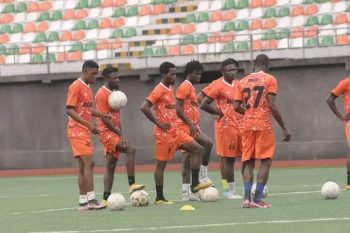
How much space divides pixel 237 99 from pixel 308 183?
19.8 ft

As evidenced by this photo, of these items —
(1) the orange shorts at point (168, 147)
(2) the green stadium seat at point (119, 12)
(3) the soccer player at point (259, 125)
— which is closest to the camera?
(3) the soccer player at point (259, 125)

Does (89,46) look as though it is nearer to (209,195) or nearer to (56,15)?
(56,15)

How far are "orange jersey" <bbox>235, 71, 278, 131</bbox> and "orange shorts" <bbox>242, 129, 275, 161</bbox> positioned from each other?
0.08 meters

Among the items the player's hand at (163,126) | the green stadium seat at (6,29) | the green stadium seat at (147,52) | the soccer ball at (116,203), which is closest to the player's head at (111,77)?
the player's hand at (163,126)

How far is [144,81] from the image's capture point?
98.6 ft

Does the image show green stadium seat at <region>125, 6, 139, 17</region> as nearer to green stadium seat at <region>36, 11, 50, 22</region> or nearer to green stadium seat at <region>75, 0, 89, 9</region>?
green stadium seat at <region>75, 0, 89, 9</region>

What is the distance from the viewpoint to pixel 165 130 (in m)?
15.8

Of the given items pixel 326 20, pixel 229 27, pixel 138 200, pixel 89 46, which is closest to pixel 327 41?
pixel 326 20

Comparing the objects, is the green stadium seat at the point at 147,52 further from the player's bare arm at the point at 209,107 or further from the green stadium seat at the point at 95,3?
the player's bare arm at the point at 209,107

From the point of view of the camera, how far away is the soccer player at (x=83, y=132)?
14883 mm

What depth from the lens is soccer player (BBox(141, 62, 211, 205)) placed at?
620 inches

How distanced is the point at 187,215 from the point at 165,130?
9.57 ft

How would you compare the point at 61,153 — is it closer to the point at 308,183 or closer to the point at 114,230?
the point at 308,183

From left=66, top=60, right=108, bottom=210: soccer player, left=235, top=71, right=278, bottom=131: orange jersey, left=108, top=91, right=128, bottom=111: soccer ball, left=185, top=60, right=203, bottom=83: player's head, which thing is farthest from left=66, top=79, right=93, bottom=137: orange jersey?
left=235, top=71, right=278, bottom=131: orange jersey
